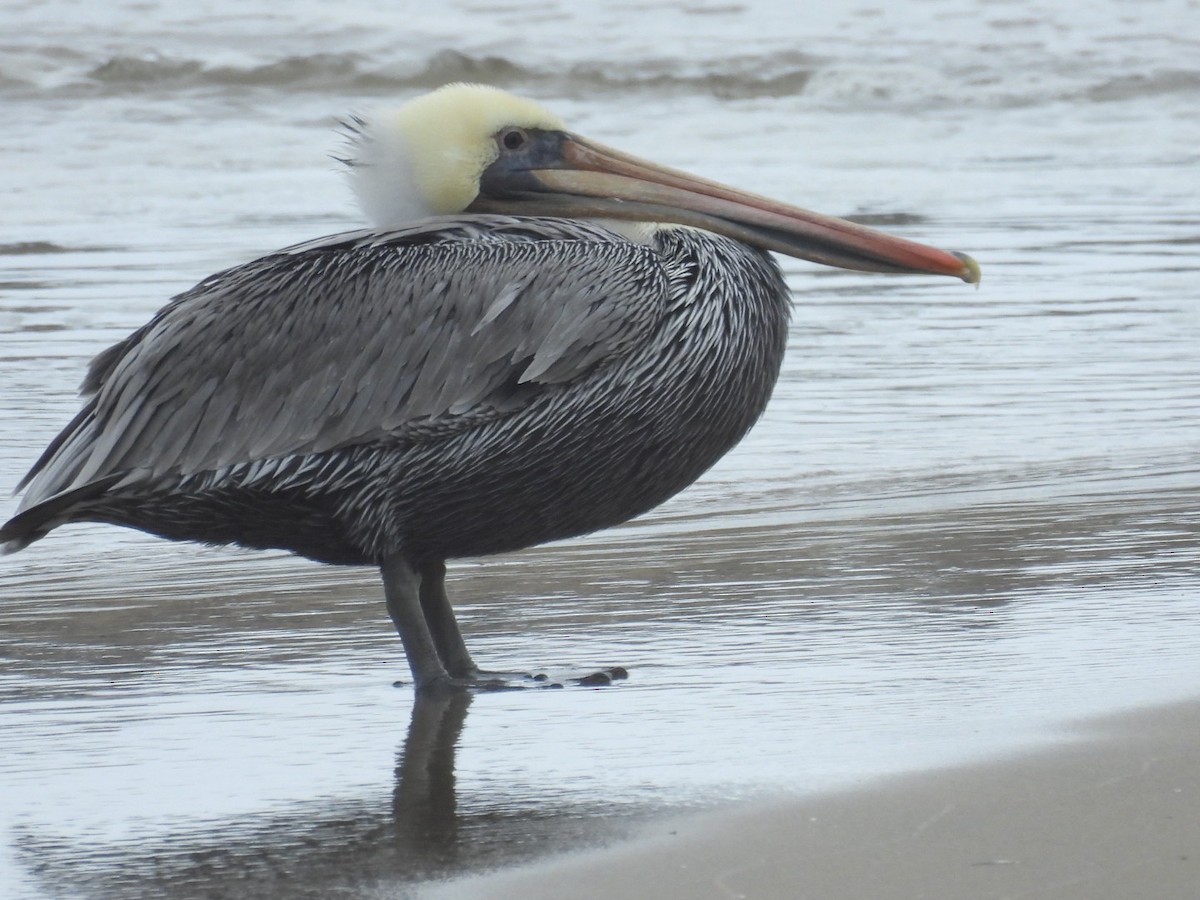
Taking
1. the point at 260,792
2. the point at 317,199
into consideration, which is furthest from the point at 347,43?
the point at 260,792

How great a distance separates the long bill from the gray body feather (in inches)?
6.2

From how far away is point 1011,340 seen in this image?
752cm

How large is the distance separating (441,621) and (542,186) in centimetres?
91

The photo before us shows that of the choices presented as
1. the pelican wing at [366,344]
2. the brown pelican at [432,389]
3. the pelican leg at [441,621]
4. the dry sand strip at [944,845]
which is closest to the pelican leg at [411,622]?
the brown pelican at [432,389]

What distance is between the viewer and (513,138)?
13.5 ft

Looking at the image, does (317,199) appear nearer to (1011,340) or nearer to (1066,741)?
(1011,340)

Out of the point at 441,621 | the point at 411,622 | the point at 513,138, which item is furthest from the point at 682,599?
the point at 513,138

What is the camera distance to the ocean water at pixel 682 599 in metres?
3.07

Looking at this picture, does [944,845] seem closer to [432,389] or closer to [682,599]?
[432,389]

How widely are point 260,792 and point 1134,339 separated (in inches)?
199

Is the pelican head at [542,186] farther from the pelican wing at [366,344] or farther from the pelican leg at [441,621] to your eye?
A: the pelican leg at [441,621]

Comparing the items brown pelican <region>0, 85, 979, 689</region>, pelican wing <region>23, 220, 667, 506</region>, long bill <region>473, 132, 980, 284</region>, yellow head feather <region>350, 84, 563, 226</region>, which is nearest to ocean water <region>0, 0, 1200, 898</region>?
brown pelican <region>0, 85, 979, 689</region>

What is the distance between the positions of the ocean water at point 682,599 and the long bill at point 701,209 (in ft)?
2.42

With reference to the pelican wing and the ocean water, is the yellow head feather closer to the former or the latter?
the pelican wing
